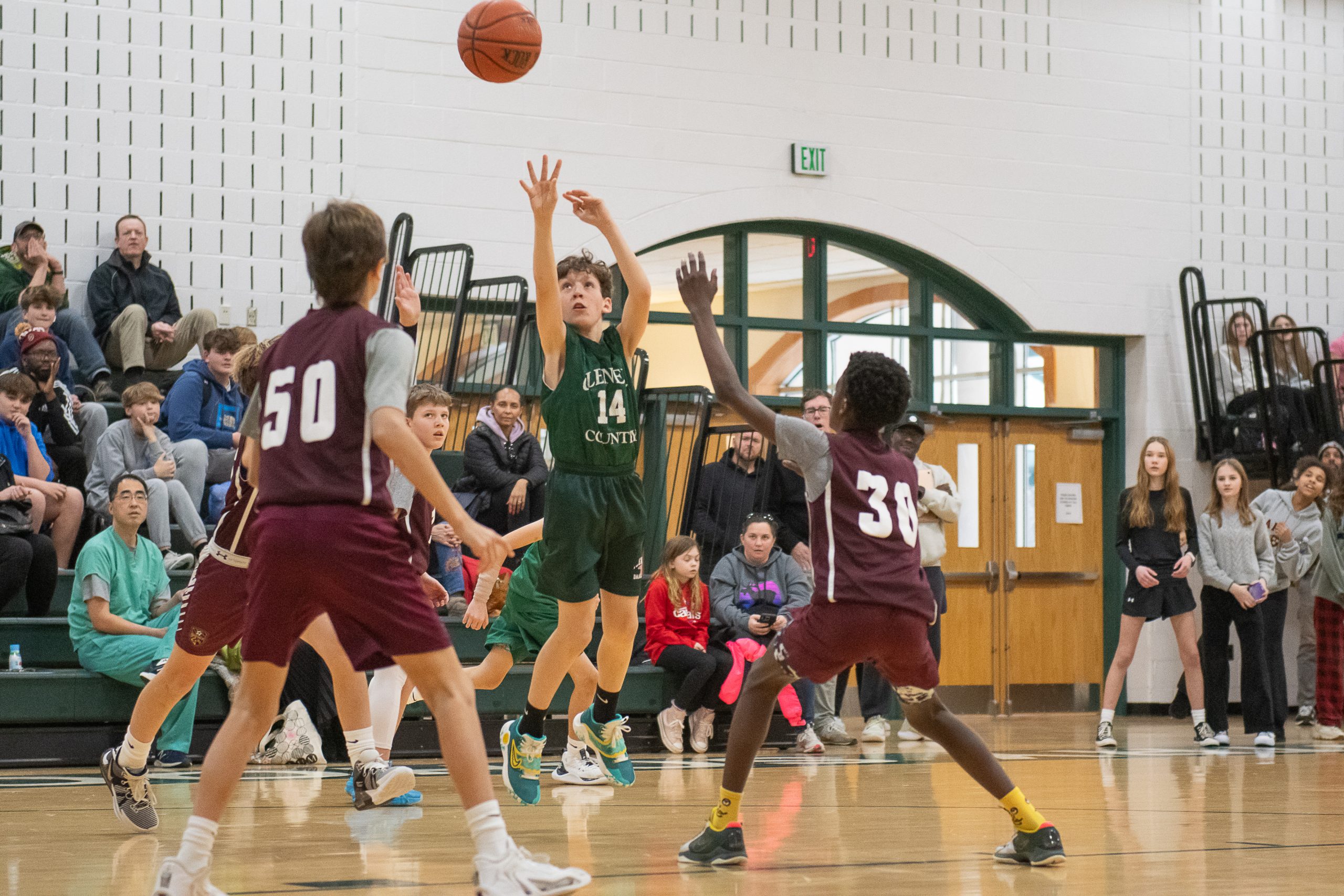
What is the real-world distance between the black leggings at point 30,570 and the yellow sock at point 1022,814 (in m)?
4.76

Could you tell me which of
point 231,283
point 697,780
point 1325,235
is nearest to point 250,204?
point 231,283

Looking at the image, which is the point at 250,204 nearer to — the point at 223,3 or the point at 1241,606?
the point at 223,3

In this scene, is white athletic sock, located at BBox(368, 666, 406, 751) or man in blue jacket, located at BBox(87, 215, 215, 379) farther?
man in blue jacket, located at BBox(87, 215, 215, 379)

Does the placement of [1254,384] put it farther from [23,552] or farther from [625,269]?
[23,552]

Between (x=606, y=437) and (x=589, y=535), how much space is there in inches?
12.7

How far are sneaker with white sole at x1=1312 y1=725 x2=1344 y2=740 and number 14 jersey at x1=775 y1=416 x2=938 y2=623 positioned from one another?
20.0ft

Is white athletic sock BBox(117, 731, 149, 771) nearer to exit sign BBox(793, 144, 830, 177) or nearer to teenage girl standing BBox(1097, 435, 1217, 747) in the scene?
teenage girl standing BBox(1097, 435, 1217, 747)

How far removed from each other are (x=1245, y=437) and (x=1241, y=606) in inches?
124

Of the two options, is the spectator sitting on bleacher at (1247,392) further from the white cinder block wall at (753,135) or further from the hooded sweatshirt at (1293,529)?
the hooded sweatshirt at (1293,529)

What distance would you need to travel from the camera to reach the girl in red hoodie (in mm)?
7977

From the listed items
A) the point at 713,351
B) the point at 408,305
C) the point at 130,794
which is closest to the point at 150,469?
the point at 130,794

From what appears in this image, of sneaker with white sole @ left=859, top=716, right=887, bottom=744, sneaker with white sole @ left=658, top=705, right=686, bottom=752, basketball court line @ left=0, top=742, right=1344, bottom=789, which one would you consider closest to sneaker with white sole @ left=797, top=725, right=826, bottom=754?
basketball court line @ left=0, top=742, right=1344, bottom=789

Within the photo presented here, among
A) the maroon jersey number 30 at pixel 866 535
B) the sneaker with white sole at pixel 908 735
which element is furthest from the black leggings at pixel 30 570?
the maroon jersey number 30 at pixel 866 535

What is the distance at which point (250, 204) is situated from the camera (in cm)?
984
